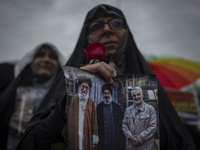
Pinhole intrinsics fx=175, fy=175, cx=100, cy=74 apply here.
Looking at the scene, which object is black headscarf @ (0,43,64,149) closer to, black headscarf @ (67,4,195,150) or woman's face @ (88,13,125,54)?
black headscarf @ (67,4,195,150)

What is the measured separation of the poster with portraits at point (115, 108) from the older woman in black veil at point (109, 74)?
94 millimetres

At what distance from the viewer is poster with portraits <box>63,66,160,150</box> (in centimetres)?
90

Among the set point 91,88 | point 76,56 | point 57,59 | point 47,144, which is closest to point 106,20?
point 76,56

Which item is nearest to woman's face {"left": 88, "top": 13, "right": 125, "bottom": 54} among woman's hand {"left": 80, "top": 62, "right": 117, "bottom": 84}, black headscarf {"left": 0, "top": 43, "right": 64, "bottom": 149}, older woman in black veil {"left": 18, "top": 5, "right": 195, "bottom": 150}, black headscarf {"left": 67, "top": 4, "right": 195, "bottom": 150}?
older woman in black veil {"left": 18, "top": 5, "right": 195, "bottom": 150}

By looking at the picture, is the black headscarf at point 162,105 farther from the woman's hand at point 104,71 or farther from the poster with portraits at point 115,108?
the woman's hand at point 104,71

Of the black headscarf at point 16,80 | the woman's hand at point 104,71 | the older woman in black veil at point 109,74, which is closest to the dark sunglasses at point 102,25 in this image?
the older woman in black veil at point 109,74

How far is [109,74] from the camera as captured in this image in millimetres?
1005

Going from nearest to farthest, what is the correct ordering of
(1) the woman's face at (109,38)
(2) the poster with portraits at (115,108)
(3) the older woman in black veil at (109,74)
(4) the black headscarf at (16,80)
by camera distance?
(2) the poster with portraits at (115,108) → (3) the older woman in black veil at (109,74) → (1) the woman's face at (109,38) → (4) the black headscarf at (16,80)

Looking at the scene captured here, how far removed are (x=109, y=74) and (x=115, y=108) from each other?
0.20 m

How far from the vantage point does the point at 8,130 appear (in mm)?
2498

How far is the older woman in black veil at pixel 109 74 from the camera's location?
1.18m

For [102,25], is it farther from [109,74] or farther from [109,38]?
[109,74]

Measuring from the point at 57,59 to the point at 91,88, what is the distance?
2.60m

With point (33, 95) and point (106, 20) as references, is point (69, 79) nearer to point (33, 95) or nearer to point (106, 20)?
point (106, 20)
